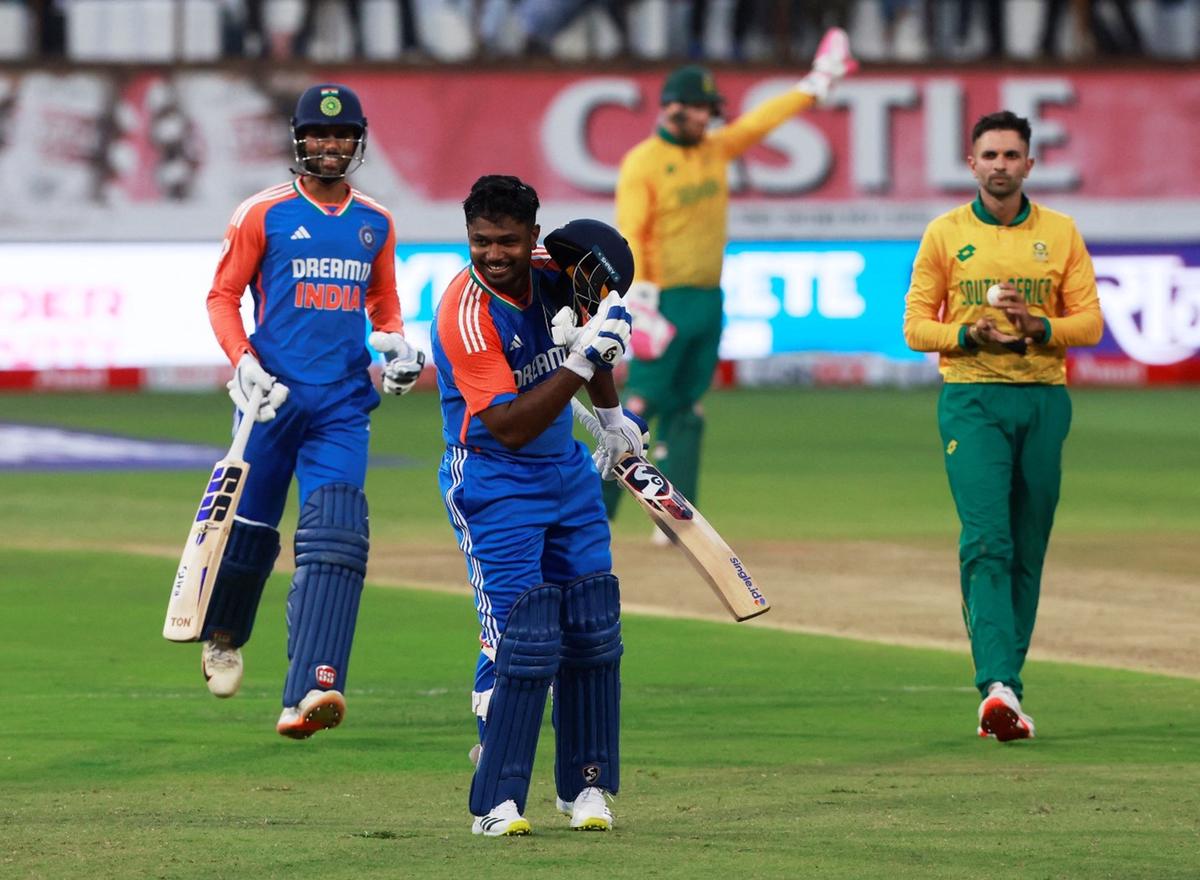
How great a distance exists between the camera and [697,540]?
6707 millimetres

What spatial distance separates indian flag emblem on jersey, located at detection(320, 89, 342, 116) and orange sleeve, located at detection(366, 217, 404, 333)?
473 mm

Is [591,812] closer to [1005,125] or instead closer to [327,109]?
[327,109]

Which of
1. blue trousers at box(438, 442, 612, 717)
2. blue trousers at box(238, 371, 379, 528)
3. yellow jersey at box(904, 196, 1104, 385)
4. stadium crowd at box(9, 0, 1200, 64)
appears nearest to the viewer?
blue trousers at box(438, 442, 612, 717)

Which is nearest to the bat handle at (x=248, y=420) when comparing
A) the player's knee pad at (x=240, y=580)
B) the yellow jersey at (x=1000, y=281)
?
the player's knee pad at (x=240, y=580)

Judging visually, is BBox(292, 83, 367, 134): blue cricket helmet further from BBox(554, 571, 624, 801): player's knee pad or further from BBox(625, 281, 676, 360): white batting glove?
BBox(625, 281, 676, 360): white batting glove

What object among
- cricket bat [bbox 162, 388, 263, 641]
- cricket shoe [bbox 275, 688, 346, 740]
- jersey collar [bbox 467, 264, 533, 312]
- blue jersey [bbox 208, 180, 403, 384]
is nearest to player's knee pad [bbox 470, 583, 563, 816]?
jersey collar [bbox 467, 264, 533, 312]

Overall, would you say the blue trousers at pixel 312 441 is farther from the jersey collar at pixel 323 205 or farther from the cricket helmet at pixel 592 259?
the cricket helmet at pixel 592 259

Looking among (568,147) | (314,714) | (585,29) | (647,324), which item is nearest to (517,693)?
(314,714)

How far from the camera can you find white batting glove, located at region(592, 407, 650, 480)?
22.1ft

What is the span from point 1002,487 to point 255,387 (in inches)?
106

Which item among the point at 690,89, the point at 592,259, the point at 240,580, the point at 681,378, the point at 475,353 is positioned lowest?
the point at 240,580

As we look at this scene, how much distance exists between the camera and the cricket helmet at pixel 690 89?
42.8 feet

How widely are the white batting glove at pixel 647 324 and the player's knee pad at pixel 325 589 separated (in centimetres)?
506

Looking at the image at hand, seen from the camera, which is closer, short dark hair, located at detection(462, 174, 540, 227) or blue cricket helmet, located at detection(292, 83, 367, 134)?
short dark hair, located at detection(462, 174, 540, 227)
